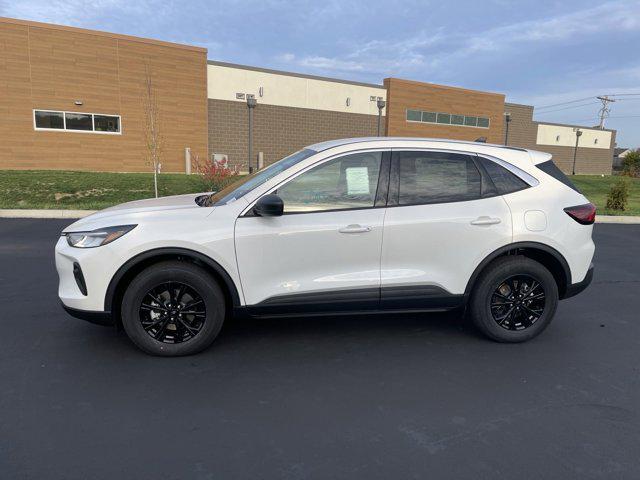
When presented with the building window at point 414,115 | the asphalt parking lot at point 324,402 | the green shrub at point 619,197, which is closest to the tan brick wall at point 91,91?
the building window at point 414,115

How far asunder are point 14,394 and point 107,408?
700 mm

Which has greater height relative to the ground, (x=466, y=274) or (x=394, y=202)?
(x=394, y=202)

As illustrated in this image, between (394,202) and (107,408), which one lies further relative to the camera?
(394,202)

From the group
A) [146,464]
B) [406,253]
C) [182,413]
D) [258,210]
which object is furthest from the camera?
[406,253]

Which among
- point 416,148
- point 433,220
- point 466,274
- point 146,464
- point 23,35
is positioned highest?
point 23,35

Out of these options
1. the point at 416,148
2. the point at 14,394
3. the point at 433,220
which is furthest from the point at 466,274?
the point at 14,394

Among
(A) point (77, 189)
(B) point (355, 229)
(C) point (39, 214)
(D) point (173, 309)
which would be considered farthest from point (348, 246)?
(A) point (77, 189)

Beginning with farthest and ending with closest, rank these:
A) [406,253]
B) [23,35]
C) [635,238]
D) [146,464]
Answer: [23,35]
[635,238]
[406,253]
[146,464]

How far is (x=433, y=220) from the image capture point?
4027 millimetres

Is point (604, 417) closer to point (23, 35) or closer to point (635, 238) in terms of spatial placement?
point (635, 238)

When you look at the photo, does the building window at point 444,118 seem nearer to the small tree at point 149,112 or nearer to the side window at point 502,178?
the small tree at point 149,112

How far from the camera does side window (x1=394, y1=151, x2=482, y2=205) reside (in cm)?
409

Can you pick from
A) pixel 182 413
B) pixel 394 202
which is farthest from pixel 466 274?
pixel 182 413

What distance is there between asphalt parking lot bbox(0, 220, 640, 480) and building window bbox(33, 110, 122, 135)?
22.3 m
